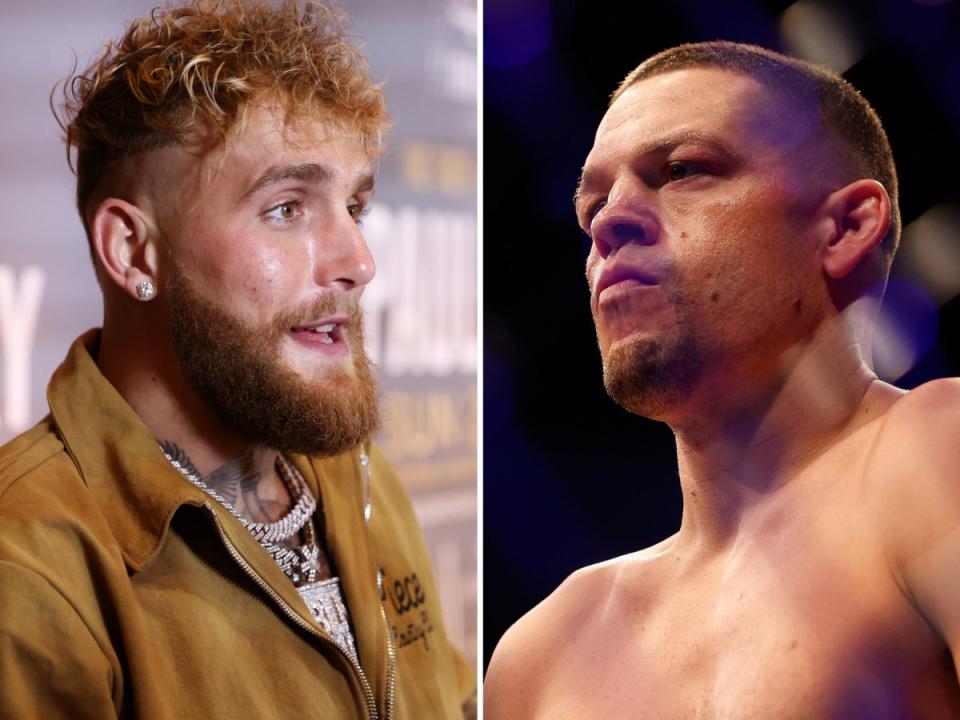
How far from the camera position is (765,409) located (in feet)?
3.73

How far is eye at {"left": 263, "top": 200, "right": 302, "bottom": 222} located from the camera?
59.3 inches

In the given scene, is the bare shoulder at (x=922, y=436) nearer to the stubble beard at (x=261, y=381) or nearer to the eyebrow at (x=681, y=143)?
the eyebrow at (x=681, y=143)

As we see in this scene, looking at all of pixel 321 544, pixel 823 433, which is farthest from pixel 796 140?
pixel 321 544

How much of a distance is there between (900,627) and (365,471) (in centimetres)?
98

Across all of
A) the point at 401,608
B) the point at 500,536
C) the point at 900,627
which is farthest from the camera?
the point at 401,608

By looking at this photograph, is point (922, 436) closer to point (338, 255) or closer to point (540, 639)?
point (540, 639)

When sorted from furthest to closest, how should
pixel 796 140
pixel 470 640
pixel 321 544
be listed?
pixel 470 640 → pixel 321 544 → pixel 796 140

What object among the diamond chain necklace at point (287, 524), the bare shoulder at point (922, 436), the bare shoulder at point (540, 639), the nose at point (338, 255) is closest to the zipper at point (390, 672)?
the diamond chain necklace at point (287, 524)

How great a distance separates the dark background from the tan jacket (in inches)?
11.2

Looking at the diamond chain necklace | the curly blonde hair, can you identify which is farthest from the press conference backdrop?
the curly blonde hair

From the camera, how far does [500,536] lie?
137 centimetres

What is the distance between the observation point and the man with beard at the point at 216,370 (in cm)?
140

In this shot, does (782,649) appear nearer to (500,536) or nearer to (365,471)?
(500,536)

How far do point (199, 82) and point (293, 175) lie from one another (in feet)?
0.55
